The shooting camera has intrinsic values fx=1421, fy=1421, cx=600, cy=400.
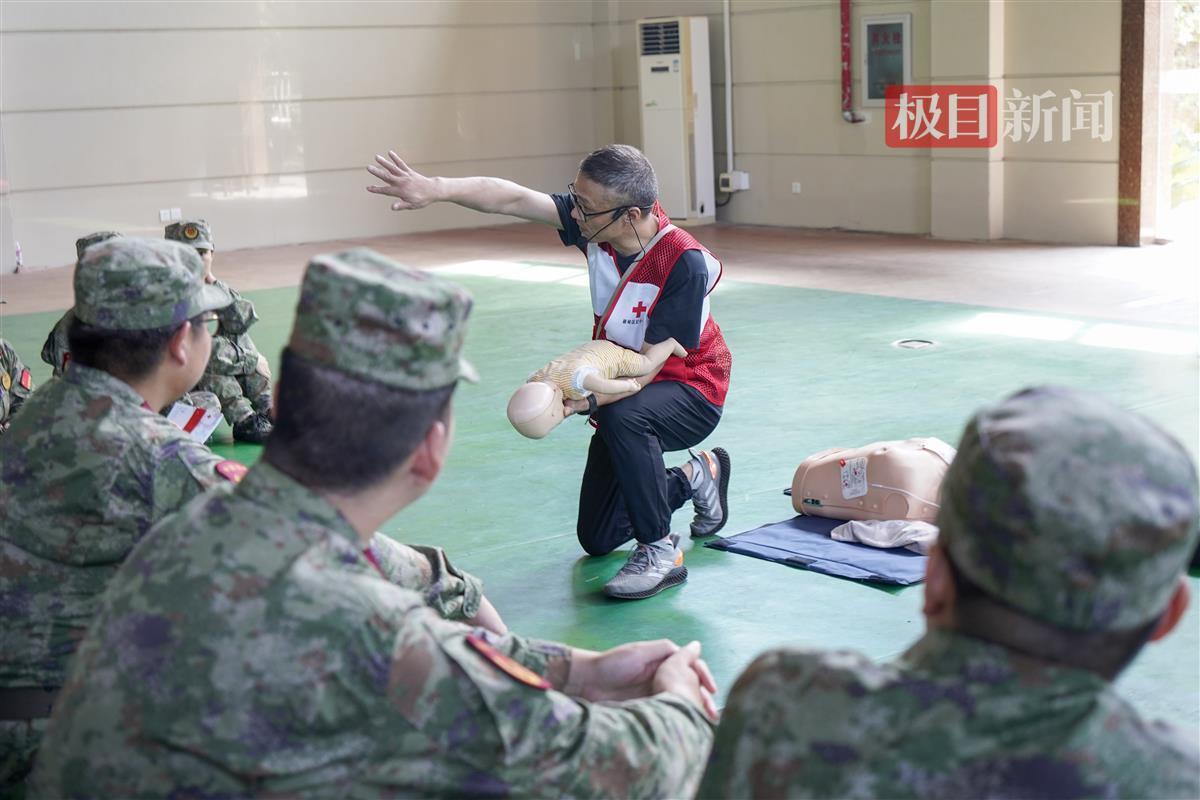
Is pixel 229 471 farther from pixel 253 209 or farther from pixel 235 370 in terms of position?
pixel 253 209

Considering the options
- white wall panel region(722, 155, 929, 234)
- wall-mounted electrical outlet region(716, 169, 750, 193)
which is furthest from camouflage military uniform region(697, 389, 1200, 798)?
wall-mounted electrical outlet region(716, 169, 750, 193)

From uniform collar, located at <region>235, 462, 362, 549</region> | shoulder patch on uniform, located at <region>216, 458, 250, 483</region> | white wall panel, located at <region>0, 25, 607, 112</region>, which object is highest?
white wall panel, located at <region>0, 25, 607, 112</region>

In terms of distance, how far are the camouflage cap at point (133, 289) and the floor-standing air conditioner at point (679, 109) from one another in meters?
12.1

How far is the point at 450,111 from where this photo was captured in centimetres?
1555

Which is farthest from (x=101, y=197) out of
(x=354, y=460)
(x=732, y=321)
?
(x=354, y=460)

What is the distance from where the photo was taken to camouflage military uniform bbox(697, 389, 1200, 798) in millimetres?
1408

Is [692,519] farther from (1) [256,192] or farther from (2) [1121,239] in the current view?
(1) [256,192]

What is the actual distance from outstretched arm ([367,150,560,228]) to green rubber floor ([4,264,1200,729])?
118 cm

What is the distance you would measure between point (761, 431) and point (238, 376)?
2485 mm

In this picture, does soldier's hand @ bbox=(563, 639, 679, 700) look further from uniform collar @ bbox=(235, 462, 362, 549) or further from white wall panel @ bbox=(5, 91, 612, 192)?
white wall panel @ bbox=(5, 91, 612, 192)

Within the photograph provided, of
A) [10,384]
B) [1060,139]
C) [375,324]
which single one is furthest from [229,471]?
[1060,139]

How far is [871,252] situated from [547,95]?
5.35 meters

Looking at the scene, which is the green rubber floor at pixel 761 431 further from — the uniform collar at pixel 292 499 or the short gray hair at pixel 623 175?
the uniform collar at pixel 292 499

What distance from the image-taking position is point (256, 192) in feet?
47.1
